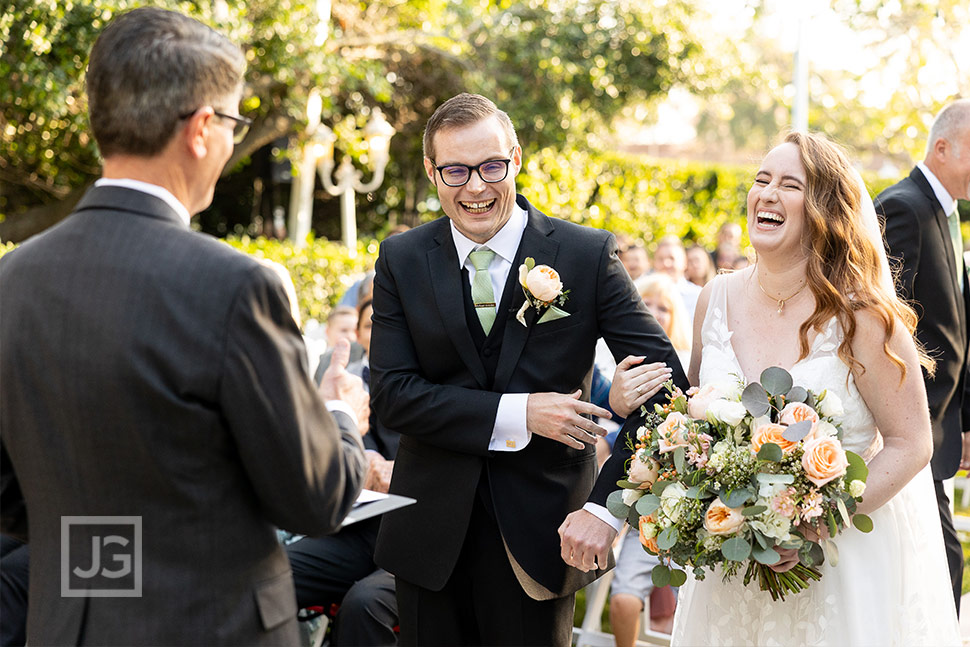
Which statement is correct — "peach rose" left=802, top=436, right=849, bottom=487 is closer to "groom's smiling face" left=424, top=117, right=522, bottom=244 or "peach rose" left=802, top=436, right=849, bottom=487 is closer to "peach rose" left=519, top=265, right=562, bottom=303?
"peach rose" left=519, top=265, right=562, bottom=303

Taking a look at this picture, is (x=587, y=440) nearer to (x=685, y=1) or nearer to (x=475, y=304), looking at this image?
(x=475, y=304)

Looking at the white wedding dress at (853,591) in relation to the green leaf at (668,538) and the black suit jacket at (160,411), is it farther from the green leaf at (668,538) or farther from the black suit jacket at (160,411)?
the black suit jacket at (160,411)

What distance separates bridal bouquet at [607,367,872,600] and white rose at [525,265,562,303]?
444mm

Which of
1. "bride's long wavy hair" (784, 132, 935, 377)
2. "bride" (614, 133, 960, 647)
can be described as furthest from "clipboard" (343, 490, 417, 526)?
"bride's long wavy hair" (784, 132, 935, 377)

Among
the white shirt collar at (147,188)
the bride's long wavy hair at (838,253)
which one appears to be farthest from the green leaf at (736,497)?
the white shirt collar at (147,188)

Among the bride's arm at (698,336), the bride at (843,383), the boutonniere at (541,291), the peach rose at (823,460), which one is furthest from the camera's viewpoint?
the bride's arm at (698,336)

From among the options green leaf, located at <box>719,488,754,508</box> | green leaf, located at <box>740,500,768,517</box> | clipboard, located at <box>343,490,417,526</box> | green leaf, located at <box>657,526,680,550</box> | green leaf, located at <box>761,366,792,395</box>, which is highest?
green leaf, located at <box>761,366,792,395</box>

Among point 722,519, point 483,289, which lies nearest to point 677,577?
point 722,519

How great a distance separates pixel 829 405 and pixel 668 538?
0.58 metres

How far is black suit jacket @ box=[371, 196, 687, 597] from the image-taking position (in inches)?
107

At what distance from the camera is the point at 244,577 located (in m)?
1.73

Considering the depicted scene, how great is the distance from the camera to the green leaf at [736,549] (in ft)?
8.01

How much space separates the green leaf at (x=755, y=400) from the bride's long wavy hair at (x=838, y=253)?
0.33m

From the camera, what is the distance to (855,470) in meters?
2.56
